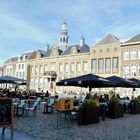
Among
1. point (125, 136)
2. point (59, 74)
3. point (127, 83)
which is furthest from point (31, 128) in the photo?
point (59, 74)

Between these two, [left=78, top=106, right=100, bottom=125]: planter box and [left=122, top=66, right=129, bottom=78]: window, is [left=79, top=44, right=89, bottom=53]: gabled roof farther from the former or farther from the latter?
[left=78, top=106, right=100, bottom=125]: planter box

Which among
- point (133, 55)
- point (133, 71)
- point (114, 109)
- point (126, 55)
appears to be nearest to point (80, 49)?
point (126, 55)

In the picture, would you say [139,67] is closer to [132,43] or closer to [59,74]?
[132,43]

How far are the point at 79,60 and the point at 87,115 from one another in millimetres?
49372

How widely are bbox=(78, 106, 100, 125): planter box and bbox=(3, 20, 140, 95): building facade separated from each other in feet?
99.7

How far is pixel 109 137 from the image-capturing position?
9695mm

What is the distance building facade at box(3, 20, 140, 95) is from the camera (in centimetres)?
5269

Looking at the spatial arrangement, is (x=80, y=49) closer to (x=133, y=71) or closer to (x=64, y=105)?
(x=133, y=71)

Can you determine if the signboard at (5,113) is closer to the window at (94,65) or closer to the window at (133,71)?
the window at (133,71)

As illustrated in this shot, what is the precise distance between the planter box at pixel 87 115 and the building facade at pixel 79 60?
30399mm

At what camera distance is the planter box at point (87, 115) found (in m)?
12.3

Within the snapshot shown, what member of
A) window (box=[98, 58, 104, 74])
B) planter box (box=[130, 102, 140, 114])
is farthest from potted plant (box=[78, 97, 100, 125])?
window (box=[98, 58, 104, 74])

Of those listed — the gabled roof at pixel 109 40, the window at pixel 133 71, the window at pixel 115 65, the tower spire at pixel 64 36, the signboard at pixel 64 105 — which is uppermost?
the tower spire at pixel 64 36

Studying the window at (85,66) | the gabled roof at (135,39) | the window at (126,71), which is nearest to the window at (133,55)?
the gabled roof at (135,39)
